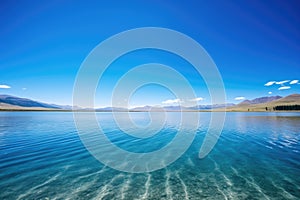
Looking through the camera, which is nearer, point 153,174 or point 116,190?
point 116,190

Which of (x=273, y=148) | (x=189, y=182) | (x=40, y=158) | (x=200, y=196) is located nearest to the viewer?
(x=200, y=196)

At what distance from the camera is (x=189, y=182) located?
10719 mm

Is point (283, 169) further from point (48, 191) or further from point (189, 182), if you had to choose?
point (48, 191)

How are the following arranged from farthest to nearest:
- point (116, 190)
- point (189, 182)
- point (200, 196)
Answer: point (189, 182)
point (116, 190)
point (200, 196)

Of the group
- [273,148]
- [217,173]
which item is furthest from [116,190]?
[273,148]

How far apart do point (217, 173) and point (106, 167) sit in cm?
844

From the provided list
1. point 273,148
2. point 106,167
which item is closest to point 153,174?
point 106,167

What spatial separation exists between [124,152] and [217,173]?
10.0m

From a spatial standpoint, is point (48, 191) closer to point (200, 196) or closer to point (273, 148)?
point (200, 196)

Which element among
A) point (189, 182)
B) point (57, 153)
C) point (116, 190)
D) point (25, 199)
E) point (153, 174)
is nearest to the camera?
point (25, 199)

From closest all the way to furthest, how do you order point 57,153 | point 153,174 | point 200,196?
point 200,196 → point 153,174 → point 57,153

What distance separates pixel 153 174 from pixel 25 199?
292 inches

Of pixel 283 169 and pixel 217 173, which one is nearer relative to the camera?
pixel 217 173

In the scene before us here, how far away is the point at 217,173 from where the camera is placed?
40.6 ft
